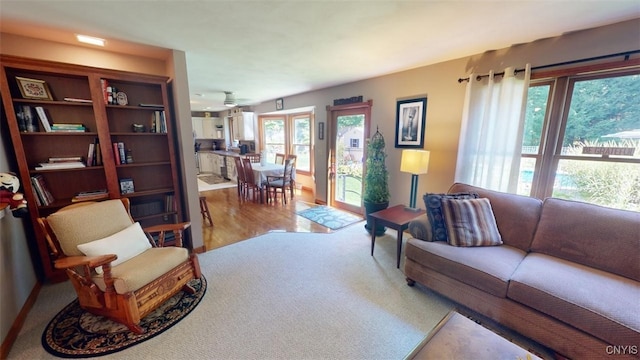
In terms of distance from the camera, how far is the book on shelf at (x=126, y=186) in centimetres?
264

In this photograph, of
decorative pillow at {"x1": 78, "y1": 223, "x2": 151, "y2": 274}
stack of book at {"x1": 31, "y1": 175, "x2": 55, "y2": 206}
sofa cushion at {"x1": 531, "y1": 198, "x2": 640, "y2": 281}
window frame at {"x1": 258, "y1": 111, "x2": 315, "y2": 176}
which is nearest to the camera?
sofa cushion at {"x1": 531, "y1": 198, "x2": 640, "y2": 281}

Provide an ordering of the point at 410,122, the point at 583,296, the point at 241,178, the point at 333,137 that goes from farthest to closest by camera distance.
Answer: the point at 241,178
the point at 333,137
the point at 410,122
the point at 583,296

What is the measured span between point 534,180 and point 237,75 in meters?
3.97

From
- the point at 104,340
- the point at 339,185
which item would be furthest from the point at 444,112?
the point at 104,340

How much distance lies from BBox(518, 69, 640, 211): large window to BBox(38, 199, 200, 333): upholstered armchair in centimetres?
348

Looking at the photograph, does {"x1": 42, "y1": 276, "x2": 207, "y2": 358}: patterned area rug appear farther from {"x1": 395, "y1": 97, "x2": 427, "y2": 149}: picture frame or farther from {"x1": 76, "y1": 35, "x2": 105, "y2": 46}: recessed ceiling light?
{"x1": 395, "y1": 97, "x2": 427, "y2": 149}: picture frame

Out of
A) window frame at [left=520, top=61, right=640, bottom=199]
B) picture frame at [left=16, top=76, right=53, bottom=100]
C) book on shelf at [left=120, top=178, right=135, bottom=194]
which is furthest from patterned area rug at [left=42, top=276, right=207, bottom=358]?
window frame at [left=520, top=61, right=640, bottom=199]

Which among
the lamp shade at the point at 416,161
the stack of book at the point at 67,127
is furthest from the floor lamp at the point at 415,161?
the stack of book at the point at 67,127

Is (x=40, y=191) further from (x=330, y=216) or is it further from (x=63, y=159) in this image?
(x=330, y=216)

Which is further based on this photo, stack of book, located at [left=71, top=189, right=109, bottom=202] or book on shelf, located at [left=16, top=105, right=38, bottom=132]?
stack of book, located at [left=71, top=189, right=109, bottom=202]

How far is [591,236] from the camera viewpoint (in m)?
1.78

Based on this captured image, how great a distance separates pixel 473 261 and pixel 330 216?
255 centimetres

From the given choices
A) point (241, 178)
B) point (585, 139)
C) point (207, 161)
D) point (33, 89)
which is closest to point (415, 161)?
point (585, 139)

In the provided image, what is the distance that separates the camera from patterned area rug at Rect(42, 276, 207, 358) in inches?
63.0
